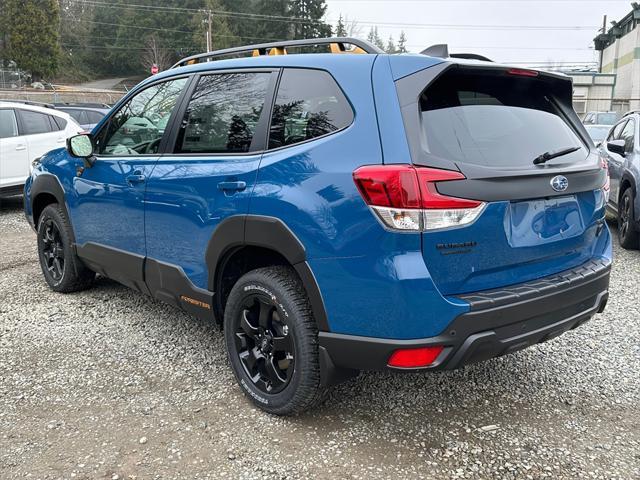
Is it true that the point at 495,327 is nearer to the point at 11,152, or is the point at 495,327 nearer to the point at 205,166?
the point at 205,166

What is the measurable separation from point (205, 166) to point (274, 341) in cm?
103

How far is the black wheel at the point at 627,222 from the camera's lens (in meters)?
6.19

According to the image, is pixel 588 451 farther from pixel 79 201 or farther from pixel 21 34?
pixel 21 34

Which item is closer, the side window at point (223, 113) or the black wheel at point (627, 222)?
the side window at point (223, 113)

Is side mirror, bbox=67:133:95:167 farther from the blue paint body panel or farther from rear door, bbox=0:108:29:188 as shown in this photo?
rear door, bbox=0:108:29:188

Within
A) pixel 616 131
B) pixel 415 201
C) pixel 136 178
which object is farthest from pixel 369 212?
pixel 616 131

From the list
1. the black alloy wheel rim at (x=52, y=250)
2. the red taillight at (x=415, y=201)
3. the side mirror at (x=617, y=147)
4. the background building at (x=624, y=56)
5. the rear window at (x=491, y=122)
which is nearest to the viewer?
the red taillight at (x=415, y=201)

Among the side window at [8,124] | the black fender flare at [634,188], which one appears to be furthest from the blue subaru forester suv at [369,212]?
the side window at [8,124]

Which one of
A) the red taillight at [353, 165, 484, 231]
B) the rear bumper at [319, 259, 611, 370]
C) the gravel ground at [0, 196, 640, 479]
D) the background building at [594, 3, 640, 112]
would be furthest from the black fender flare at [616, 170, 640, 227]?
the background building at [594, 3, 640, 112]

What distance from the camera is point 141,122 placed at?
150 inches

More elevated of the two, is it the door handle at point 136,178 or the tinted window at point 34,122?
the tinted window at point 34,122

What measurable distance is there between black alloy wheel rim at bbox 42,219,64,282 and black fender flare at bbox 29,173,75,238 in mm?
273

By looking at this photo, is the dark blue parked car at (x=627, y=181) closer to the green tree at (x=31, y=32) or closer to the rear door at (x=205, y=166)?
the rear door at (x=205, y=166)

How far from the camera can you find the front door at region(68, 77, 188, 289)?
11.8 feet
